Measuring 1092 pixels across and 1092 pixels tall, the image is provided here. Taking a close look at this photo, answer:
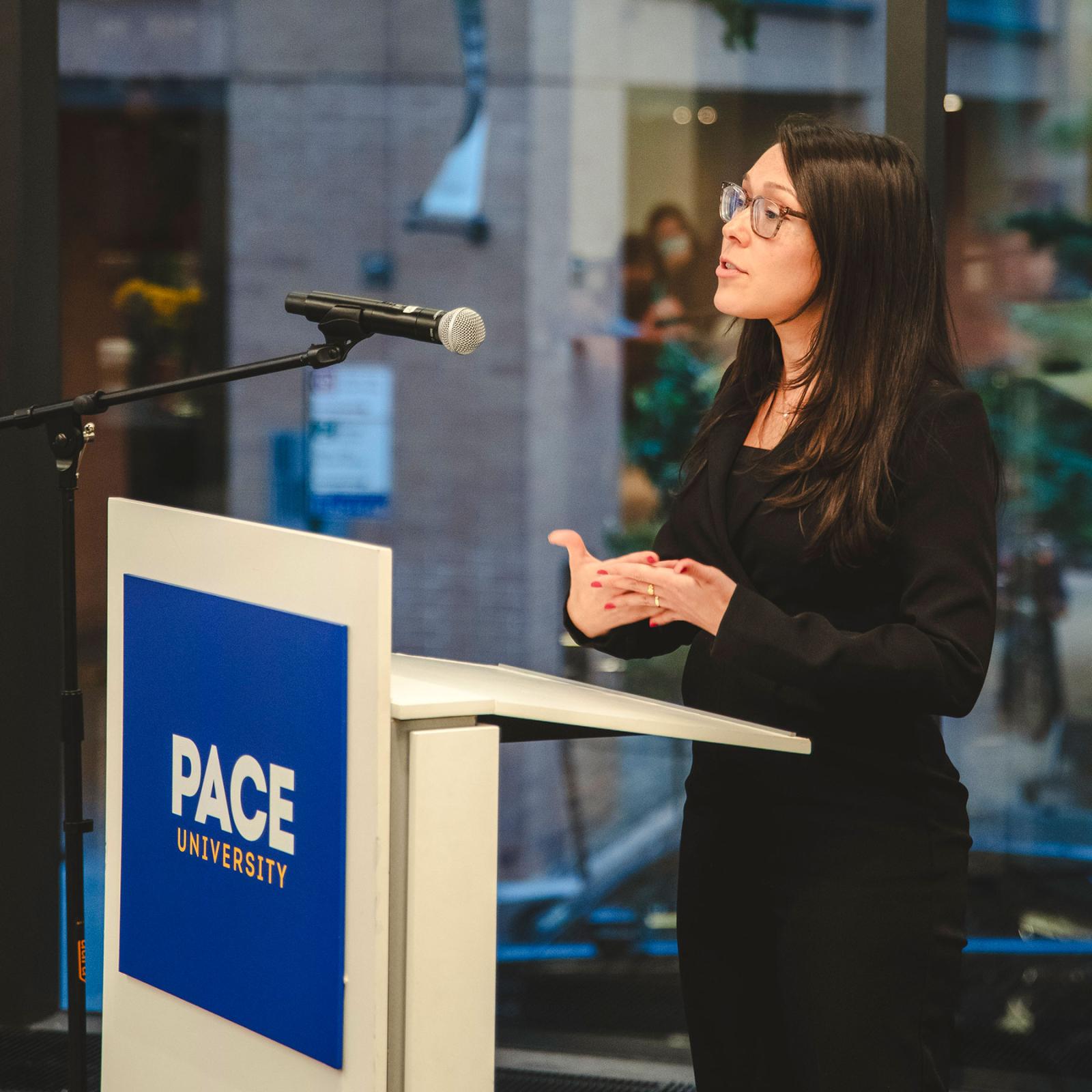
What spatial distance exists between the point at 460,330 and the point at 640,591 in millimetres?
340

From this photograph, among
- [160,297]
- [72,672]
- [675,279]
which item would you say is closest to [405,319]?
[72,672]

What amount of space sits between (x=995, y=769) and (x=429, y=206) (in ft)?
6.99

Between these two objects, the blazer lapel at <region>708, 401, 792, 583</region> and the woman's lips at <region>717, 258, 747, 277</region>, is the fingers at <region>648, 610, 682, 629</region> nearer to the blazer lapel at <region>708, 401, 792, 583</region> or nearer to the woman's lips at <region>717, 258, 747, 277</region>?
the blazer lapel at <region>708, 401, 792, 583</region>

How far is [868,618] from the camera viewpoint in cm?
157

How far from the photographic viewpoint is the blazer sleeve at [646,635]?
1752 mm

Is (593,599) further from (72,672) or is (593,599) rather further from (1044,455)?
(1044,455)

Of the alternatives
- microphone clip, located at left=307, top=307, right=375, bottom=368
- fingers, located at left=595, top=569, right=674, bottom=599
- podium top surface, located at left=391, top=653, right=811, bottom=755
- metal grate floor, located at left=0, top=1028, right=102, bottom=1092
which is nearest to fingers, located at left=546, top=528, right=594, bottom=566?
fingers, located at left=595, top=569, right=674, bottom=599

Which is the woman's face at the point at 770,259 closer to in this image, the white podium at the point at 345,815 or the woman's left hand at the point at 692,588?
the woman's left hand at the point at 692,588

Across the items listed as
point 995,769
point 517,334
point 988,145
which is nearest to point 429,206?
point 517,334

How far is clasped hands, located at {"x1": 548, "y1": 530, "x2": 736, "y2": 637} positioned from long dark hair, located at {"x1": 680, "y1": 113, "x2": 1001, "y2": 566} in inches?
5.8

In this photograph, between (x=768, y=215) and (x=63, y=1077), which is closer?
(x=768, y=215)

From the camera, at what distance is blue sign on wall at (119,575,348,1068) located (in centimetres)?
133

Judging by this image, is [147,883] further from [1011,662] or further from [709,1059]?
[1011,662]

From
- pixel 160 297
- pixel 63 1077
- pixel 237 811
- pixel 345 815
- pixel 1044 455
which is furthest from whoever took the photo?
pixel 160 297
